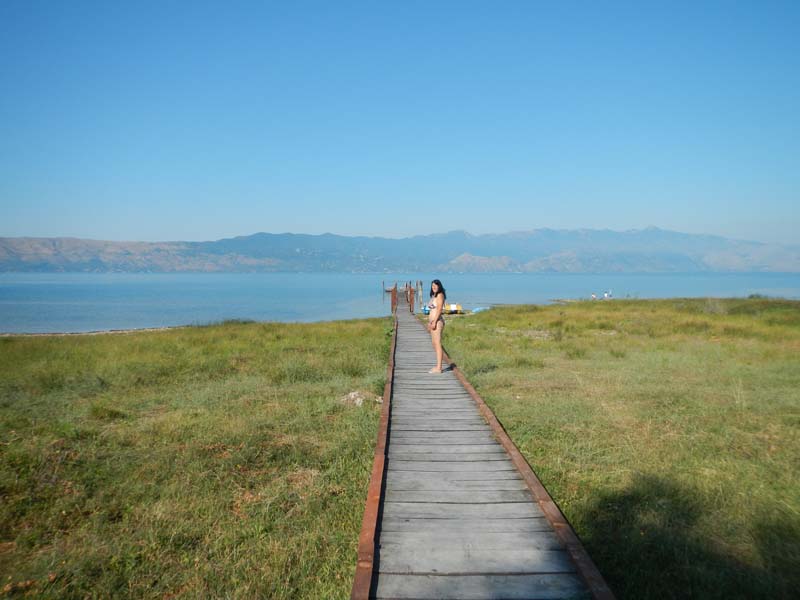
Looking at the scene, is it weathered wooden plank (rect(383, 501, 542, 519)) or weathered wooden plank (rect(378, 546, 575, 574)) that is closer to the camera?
weathered wooden plank (rect(378, 546, 575, 574))

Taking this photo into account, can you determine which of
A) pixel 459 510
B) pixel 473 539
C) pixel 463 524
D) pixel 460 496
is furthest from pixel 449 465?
pixel 473 539

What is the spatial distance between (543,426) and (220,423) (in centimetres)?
593

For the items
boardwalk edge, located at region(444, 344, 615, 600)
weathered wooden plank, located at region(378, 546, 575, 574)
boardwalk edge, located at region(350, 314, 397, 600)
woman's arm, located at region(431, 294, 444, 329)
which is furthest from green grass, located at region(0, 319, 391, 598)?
woman's arm, located at region(431, 294, 444, 329)

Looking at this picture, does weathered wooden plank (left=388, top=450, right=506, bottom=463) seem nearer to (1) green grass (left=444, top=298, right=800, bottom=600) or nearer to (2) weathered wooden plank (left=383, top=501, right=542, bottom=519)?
(1) green grass (left=444, top=298, right=800, bottom=600)

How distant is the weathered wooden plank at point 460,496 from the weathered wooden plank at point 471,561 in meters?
0.94

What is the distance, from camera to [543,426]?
28.3 ft

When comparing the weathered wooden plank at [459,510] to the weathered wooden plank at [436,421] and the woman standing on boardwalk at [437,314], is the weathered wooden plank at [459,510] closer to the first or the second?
the weathered wooden plank at [436,421]

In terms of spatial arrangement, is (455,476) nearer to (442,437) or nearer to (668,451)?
(442,437)

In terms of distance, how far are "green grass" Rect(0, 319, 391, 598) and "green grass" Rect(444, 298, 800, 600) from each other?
2.71 m

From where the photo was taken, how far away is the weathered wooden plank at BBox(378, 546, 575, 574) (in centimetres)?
396

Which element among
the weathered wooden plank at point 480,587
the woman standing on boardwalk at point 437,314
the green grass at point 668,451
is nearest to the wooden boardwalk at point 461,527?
the weathered wooden plank at point 480,587

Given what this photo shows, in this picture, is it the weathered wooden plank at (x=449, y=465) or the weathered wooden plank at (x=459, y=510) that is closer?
the weathered wooden plank at (x=459, y=510)

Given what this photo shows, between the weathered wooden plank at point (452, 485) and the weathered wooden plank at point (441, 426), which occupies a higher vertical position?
the weathered wooden plank at point (452, 485)

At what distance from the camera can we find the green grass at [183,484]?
4660 millimetres
